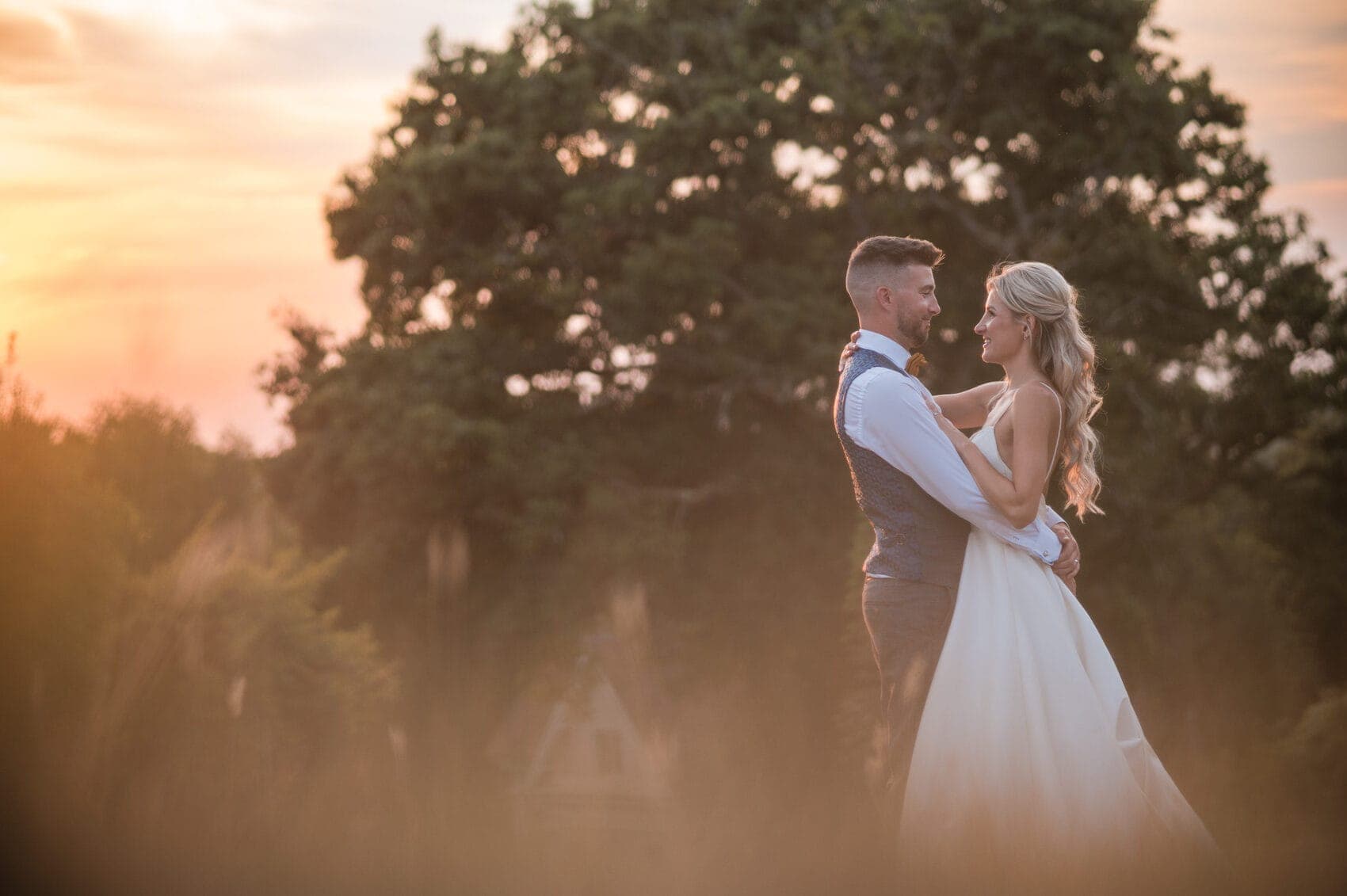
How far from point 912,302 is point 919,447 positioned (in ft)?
1.96

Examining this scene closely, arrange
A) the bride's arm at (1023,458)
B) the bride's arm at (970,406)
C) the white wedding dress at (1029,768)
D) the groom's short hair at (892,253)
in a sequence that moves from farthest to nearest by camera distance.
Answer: the bride's arm at (970,406), the groom's short hair at (892,253), the bride's arm at (1023,458), the white wedding dress at (1029,768)

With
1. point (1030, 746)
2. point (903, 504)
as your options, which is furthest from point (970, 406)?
point (1030, 746)

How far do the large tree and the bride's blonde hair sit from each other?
54.0 feet

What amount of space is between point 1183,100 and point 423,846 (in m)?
21.1

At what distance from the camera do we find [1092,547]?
2309 cm

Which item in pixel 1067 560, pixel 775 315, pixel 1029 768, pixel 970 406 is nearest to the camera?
pixel 1029 768

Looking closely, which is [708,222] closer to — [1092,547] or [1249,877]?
[1092,547]

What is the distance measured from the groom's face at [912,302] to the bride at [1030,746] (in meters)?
0.28

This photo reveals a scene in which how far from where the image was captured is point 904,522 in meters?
4.48

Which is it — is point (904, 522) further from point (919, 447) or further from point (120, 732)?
point (120, 732)

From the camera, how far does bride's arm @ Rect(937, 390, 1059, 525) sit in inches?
168

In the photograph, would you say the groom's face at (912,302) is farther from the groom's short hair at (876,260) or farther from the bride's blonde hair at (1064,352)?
the bride's blonde hair at (1064,352)

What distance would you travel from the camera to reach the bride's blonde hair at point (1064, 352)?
4.58m

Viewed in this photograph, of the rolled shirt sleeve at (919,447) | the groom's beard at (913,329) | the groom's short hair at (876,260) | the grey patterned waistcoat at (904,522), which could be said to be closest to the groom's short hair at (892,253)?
the groom's short hair at (876,260)
